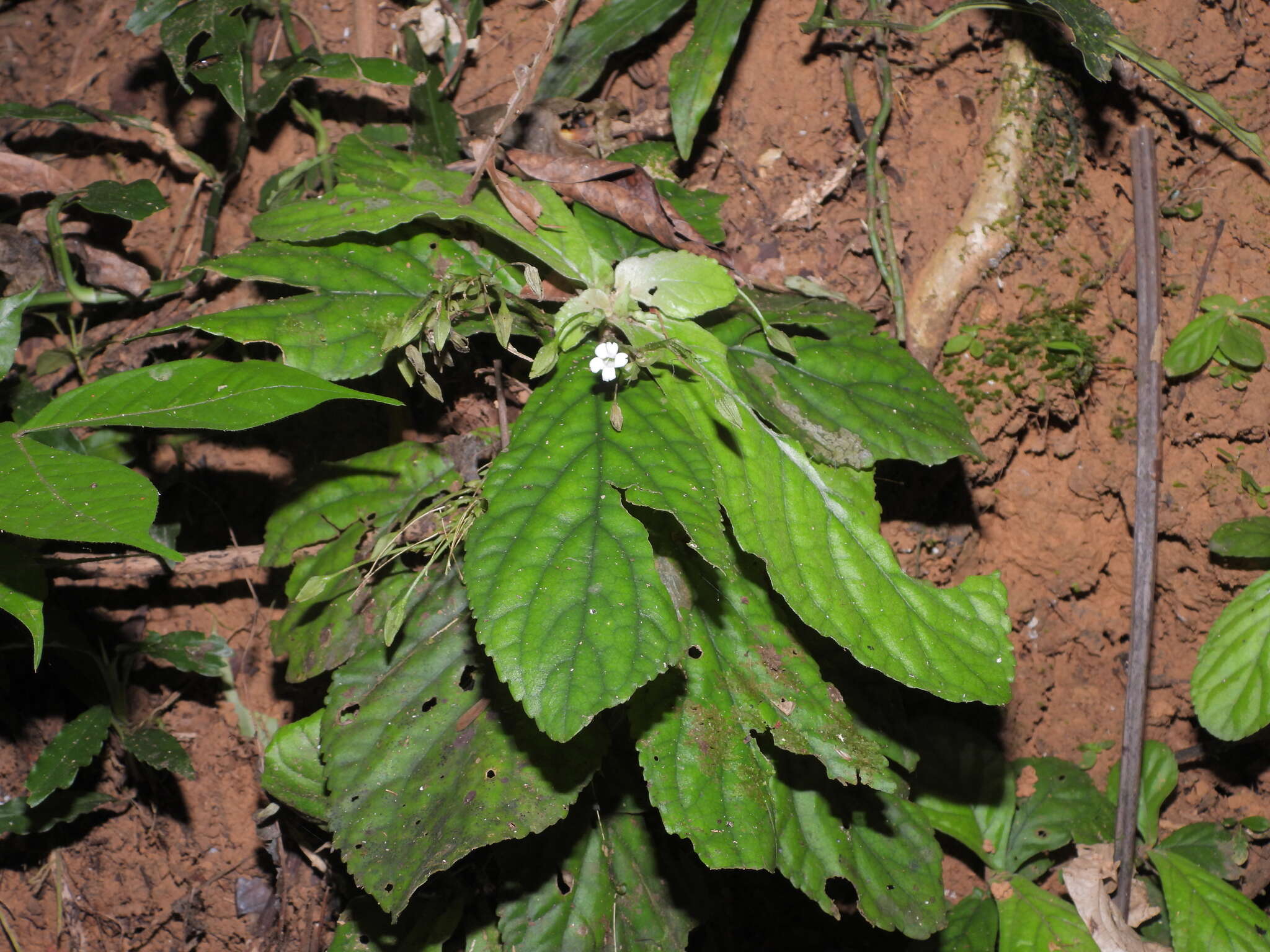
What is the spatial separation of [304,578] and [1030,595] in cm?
193

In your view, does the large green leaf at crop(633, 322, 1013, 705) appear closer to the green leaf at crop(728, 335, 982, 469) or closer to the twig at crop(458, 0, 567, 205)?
the green leaf at crop(728, 335, 982, 469)

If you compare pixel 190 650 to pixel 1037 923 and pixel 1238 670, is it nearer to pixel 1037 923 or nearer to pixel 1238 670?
pixel 1037 923

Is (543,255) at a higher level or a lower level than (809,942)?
higher

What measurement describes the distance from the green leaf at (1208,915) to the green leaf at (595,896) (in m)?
1.31

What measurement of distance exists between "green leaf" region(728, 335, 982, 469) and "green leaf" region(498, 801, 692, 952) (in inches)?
36.7

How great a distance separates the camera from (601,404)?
1.71 metres

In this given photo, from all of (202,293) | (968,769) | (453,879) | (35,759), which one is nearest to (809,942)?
(968,769)

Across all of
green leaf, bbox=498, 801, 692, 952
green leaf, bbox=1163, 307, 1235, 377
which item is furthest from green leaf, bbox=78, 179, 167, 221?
green leaf, bbox=1163, 307, 1235, 377

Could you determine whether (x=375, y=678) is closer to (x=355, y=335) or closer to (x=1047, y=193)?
(x=355, y=335)

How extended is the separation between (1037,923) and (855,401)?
144cm

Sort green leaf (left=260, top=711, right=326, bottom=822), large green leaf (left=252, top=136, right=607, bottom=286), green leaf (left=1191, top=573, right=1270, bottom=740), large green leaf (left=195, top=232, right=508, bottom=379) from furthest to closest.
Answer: green leaf (left=1191, top=573, right=1270, bottom=740) < green leaf (left=260, top=711, right=326, bottom=822) < large green leaf (left=252, top=136, right=607, bottom=286) < large green leaf (left=195, top=232, right=508, bottom=379)

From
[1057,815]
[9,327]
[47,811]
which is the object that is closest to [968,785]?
[1057,815]

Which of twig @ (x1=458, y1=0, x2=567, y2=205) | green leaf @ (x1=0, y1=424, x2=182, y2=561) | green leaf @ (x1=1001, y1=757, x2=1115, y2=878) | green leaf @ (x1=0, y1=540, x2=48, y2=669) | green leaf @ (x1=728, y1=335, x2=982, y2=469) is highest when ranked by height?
A: twig @ (x1=458, y1=0, x2=567, y2=205)

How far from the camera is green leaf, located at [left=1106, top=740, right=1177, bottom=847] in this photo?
2.39m
